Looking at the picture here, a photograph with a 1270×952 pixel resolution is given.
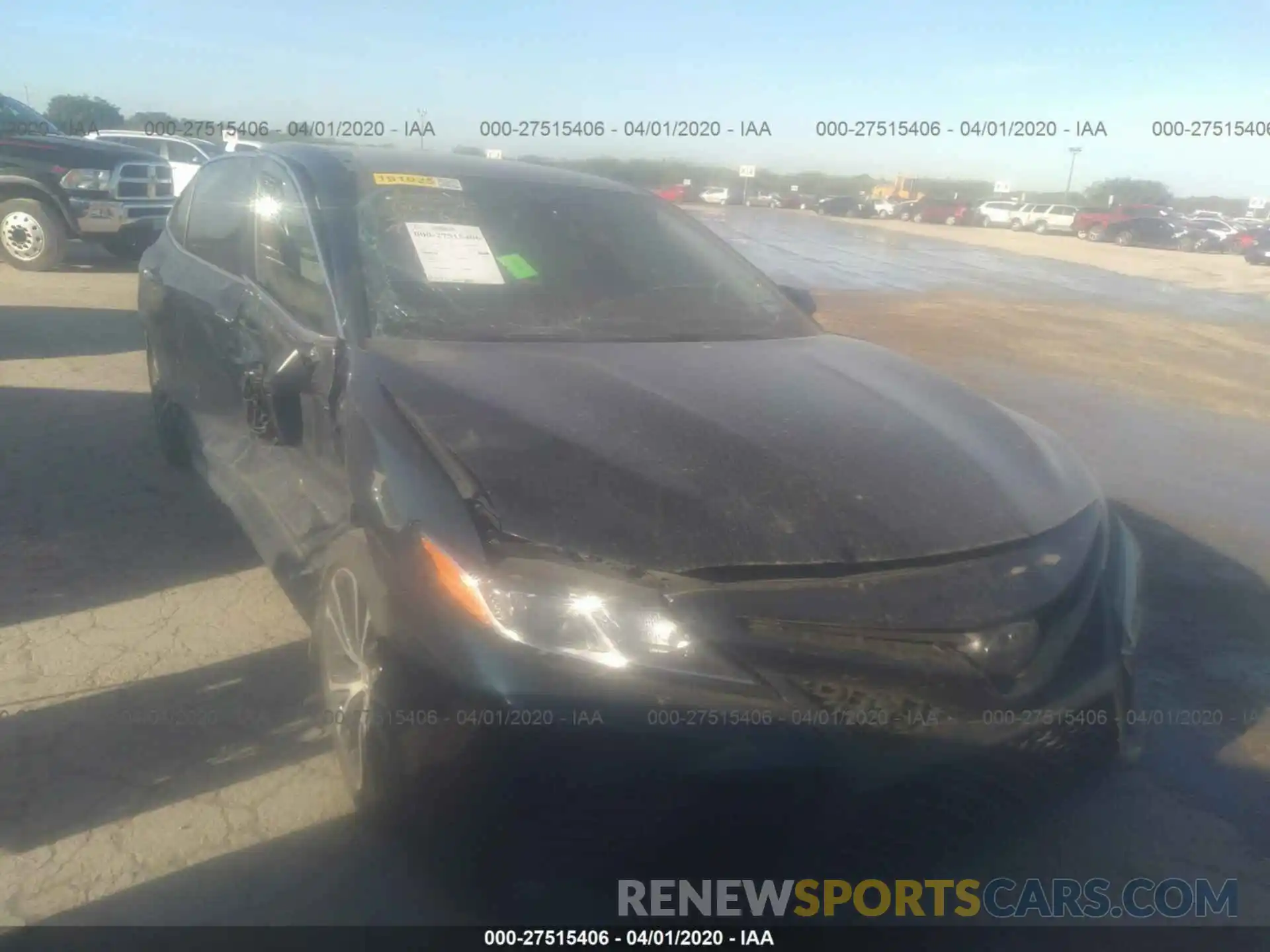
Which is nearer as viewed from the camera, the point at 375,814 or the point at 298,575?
the point at 375,814

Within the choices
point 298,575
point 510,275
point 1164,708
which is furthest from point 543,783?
point 1164,708

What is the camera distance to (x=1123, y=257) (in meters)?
30.0

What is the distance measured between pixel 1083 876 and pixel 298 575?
92.6 inches

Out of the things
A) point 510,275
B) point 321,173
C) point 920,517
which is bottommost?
point 920,517

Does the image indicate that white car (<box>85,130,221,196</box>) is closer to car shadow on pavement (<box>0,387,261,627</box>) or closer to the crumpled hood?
car shadow on pavement (<box>0,387,261,627</box>)

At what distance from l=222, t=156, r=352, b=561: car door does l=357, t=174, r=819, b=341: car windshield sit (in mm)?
209

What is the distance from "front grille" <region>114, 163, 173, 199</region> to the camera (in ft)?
38.5

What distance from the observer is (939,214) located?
46.3 meters

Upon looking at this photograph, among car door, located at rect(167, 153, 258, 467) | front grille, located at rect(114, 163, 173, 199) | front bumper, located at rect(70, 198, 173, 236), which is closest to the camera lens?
car door, located at rect(167, 153, 258, 467)

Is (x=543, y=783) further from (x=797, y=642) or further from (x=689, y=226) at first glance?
(x=689, y=226)

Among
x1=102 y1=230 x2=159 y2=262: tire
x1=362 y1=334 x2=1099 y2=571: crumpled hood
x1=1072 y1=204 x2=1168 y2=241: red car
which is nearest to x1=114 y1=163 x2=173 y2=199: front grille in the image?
x1=102 y1=230 x2=159 y2=262: tire

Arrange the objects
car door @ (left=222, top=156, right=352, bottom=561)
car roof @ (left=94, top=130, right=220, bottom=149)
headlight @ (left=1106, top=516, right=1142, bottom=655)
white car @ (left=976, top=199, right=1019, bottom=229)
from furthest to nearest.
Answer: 1. white car @ (left=976, top=199, right=1019, bottom=229)
2. car roof @ (left=94, top=130, right=220, bottom=149)
3. car door @ (left=222, top=156, right=352, bottom=561)
4. headlight @ (left=1106, top=516, right=1142, bottom=655)

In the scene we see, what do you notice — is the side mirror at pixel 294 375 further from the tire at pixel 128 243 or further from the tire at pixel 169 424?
the tire at pixel 128 243

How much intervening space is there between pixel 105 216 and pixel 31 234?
82cm
